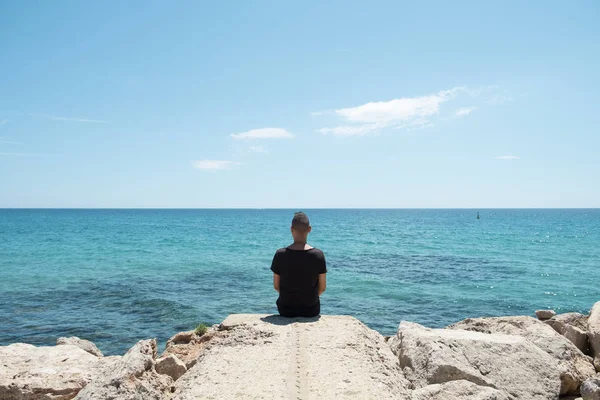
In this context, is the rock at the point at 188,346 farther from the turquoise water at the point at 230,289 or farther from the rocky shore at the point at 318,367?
the turquoise water at the point at 230,289

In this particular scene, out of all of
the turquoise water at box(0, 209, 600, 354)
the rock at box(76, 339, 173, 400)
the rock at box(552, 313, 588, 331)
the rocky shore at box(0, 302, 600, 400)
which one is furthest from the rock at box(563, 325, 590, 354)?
the rock at box(76, 339, 173, 400)

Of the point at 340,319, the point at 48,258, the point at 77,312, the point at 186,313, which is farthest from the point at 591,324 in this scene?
the point at 48,258

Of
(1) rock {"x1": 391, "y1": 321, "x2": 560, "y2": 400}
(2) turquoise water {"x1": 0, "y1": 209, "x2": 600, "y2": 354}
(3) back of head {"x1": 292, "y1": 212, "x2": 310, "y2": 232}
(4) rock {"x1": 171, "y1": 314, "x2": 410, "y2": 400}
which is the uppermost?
(3) back of head {"x1": 292, "y1": 212, "x2": 310, "y2": 232}

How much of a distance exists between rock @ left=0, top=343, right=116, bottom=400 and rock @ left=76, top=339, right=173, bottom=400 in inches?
35.7

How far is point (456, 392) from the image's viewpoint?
15.5ft

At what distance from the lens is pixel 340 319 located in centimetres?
651

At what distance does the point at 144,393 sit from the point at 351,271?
21.7m

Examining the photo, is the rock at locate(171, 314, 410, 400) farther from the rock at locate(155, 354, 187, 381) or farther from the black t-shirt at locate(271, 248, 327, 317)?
the rock at locate(155, 354, 187, 381)

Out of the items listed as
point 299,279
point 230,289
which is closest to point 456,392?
point 299,279

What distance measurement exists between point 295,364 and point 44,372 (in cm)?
359

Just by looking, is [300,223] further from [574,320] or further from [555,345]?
[574,320]

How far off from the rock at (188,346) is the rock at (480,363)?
10.5 feet

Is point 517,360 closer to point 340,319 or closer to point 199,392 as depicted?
point 340,319

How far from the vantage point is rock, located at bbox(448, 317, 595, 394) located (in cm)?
609
